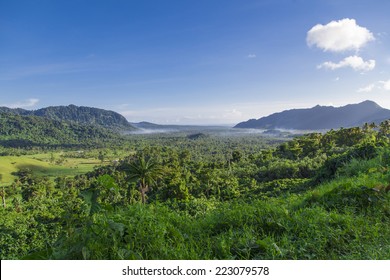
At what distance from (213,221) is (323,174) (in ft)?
65.5

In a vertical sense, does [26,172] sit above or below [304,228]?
below

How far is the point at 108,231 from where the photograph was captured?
10.6 ft

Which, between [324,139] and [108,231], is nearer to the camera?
[108,231]

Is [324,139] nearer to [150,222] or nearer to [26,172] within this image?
[150,222]

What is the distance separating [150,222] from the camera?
11.3 feet

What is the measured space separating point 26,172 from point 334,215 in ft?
397

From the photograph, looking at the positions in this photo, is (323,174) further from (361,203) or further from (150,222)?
(150,222)
